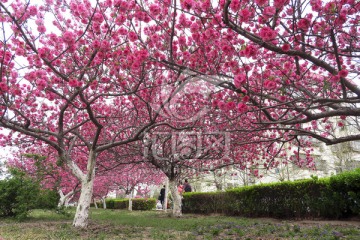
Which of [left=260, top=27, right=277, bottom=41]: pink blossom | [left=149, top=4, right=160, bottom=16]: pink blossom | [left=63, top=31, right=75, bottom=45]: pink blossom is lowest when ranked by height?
[left=260, top=27, right=277, bottom=41]: pink blossom

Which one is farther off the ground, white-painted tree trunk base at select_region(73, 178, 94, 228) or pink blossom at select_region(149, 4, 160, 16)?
pink blossom at select_region(149, 4, 160, 16)

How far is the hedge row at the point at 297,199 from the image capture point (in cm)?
782

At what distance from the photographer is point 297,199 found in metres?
9.53

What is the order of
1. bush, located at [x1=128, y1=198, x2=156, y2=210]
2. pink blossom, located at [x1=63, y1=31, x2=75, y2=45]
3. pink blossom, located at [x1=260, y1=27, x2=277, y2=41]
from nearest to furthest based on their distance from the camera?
pink blossom, located at [x1=260, y1=27, x2=277, y2=41] < pink blossom, located at [x1=63, y1=31, x2=75, y2=45] < bush, located at [x1=128, y1=198, x2=156, y2=210]

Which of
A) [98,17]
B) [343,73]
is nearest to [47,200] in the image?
[98,17]

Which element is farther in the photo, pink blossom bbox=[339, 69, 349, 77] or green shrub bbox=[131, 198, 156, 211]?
green shrub bbox=[131, 198, 156, 211]

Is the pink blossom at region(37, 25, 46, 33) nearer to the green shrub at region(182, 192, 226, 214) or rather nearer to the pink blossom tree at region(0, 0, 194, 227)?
the pink blossom tree at region(0, 0, 194, 227)

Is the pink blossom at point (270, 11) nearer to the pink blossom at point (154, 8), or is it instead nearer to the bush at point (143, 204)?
the pink blossom at point (154, 8)

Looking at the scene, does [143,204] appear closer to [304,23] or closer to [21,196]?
[21,196]

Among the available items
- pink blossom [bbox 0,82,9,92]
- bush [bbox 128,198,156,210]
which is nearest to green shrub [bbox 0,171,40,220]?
pink blossom [bbox 0,82,9,92]

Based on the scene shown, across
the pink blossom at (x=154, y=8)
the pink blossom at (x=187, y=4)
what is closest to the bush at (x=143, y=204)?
the pink blossom at (x=154, y=8)

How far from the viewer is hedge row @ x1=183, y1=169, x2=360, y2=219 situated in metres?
7.82

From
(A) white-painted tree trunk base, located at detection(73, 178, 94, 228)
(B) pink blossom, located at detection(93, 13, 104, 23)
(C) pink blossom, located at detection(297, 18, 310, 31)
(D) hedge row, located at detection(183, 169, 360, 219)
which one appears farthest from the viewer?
(D) hedge row, located at detection(183, 169, 360, 219)

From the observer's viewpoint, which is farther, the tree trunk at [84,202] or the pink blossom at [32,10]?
the tree trunk at [84,202]
